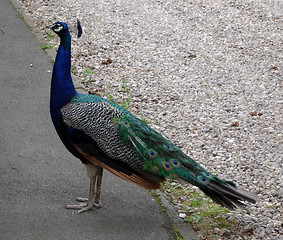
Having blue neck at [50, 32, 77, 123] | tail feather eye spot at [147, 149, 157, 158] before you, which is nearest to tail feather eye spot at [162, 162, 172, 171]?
tail feather eye spot at [147, 149, 157, 158]

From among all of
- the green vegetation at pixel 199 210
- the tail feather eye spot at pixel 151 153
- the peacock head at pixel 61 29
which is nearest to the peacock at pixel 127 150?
the tail feather eye spot at pixel 151 153

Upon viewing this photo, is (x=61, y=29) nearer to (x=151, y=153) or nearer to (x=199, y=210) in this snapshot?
(x=151, y=153)

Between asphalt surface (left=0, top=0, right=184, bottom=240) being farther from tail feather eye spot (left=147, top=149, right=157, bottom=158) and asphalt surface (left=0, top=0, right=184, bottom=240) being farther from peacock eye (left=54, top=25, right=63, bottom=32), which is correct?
peacock eye (left=54, top=25, right=63, bottom=32)

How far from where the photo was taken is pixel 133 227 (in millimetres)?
3709

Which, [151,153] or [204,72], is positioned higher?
[151,153]

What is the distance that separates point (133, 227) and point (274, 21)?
6.46 m

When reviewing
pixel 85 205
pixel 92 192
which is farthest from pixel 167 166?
pixel 85 205

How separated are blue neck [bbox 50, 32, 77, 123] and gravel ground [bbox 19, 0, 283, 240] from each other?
1769 mm

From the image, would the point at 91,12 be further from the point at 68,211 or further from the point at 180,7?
the point at 68,211

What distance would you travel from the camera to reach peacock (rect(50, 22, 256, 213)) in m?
3.44

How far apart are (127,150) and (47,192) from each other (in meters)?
1.11

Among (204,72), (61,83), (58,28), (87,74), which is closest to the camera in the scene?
(61,83)

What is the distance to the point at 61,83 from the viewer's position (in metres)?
3.71

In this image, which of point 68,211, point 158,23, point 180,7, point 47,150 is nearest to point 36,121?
point 47,150
